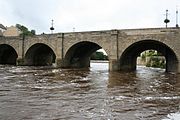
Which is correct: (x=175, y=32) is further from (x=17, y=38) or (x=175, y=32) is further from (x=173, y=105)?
(x=17, y=38)

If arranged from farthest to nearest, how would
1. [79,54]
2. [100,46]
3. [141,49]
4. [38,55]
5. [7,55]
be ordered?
1. [7,55]
2. [38,55]
3. [79,54]
4. [141,49]
5. [100,46]

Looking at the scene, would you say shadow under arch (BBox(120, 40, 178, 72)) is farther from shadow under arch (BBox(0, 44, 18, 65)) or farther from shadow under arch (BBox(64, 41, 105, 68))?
shadow under arch (BBox(0, 44, 18, 65))

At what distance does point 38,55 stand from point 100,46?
20.0 meters

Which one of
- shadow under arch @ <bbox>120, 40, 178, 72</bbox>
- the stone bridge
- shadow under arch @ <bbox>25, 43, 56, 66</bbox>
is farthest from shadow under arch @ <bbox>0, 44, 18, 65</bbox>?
shadow under arch @ <bbox>120, 40, 178, 72</bbox>

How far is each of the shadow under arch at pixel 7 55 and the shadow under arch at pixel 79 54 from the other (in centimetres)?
1696

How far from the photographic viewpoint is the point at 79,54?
50719 mm

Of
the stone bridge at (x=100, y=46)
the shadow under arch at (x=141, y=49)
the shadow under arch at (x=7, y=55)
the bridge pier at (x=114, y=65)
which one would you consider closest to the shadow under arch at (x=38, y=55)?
the stone bridge at (x=100, y=46)

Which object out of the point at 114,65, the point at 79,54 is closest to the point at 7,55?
the point at 79,54

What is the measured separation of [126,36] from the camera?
38.0 metres

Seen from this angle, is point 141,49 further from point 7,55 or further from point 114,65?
point 7,55

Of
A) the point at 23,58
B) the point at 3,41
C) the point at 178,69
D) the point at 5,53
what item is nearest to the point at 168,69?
the point at 178,69

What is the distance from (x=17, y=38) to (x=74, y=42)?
14.6m

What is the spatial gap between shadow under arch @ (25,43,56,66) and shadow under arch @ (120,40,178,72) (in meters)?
16.9

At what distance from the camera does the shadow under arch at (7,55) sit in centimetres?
6063
